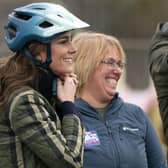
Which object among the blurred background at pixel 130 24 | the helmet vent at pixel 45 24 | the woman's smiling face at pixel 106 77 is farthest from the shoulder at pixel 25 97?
the blurred background at pixel 130 24

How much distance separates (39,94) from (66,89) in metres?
0.24

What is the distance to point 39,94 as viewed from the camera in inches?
156

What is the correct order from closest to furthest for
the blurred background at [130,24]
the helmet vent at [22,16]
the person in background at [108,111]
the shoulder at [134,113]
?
1. the helmet vent at [22,16]
2. the person in background at [108,111]
3. the shoulder at [134,113]
4. the blurred background at [130,24]

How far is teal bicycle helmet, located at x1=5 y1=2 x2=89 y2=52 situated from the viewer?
13.4 feet

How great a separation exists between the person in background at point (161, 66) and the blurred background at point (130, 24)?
20.4 ft

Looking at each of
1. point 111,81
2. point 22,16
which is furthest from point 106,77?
point 22,16

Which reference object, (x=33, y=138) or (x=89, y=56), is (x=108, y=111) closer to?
(x=89, y=56)

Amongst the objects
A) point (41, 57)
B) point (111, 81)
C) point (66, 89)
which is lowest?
point (111, 81)

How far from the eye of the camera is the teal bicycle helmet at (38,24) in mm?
4070

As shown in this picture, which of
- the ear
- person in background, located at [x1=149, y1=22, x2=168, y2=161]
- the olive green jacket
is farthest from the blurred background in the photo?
the olive green jacket

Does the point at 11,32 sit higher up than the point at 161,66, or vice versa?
the point at 11,32

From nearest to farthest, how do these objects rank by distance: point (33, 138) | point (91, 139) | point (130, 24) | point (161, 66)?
1. point (33, 138)
2. point (161, 66)
3. point (91, 139)
4. point (130, 24)

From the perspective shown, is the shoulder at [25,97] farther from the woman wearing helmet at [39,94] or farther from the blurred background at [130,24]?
the blurred background at [130,24]

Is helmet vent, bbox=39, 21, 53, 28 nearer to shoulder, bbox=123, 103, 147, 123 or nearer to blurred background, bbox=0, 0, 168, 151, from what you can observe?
shoulder, bbox=123, 103, 147, 123
